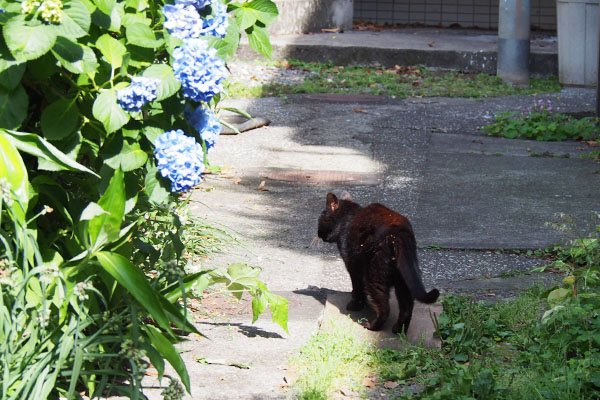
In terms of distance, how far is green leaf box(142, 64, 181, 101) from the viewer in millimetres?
2980

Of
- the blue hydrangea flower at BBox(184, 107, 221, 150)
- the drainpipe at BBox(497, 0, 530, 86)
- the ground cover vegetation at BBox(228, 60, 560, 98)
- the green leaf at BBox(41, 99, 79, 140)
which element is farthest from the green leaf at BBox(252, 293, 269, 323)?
the drainpipe at BBox(497, 0, 530, 86)

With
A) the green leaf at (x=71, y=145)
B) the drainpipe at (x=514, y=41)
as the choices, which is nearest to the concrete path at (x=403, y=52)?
the drainpipe at (x=514, y=41)

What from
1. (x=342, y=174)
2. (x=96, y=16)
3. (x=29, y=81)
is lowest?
(x=342, y=174)

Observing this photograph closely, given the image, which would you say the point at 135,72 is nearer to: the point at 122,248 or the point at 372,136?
the point at 122,248

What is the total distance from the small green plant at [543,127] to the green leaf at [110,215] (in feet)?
19.9

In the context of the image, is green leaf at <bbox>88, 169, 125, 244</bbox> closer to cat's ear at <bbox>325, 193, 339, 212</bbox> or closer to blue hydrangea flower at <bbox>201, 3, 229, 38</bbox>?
blue hydrangea flower at <bbox>201, 3, 229, 38</bbox>

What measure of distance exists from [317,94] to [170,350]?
7450 mm

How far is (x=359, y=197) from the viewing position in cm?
655

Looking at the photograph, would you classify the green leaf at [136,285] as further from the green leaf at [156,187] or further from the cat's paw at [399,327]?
the cat's paw at [399,327]

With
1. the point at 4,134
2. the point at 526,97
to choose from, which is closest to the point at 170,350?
the point at 4,134

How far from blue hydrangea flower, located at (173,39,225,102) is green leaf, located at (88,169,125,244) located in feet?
1.25

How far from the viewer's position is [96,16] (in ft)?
9.94

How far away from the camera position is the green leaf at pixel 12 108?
2.95 metres

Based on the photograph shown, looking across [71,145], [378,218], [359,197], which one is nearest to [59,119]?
[71,145]
